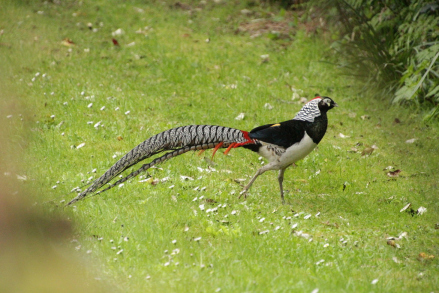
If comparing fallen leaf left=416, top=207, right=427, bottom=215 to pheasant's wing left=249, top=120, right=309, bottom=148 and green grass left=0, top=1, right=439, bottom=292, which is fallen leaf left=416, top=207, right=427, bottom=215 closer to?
green grass left=0, top=1, right=439, bottom=292

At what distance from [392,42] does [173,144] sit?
5.94 metres

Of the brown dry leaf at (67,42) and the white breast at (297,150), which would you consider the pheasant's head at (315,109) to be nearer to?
the white breast at (297,150)

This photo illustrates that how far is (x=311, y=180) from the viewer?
293 inches

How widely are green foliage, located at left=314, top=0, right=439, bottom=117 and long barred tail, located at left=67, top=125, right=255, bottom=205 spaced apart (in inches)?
149

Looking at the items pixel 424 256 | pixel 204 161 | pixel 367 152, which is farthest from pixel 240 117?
pixel 424 256

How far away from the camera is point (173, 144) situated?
5957 mm

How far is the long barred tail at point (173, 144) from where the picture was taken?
559cm

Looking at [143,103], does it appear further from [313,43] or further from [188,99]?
[313,43]

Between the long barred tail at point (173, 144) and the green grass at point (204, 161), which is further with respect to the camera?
the long barred tail at point (173, 144)

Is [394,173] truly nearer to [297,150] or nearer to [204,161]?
[297,150]

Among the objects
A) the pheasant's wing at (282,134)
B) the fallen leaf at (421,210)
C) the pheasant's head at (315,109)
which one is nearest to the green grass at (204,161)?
the fallen leaf at (421,210)

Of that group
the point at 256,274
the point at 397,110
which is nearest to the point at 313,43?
the point at 397,110

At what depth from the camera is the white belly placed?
6438 mm

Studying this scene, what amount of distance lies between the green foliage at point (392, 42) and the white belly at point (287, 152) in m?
3.02
